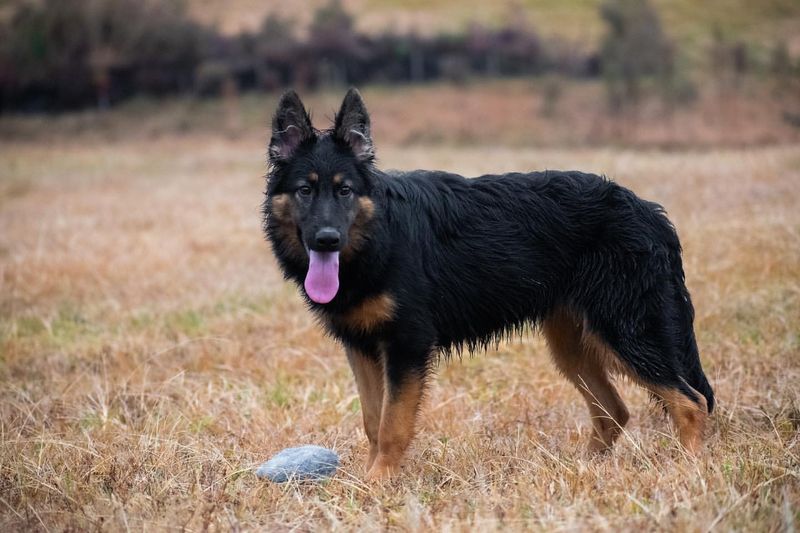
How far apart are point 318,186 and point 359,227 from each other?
12.3 inches

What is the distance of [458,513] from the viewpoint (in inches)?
134

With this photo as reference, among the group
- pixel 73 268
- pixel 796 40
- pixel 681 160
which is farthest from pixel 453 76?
pixel 73 268

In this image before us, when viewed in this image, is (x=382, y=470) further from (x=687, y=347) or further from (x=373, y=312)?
(x=687, y=347)

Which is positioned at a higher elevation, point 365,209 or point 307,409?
point 365,209

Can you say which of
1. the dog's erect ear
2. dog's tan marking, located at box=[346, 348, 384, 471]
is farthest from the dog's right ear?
dog's tan marking, located at box=[346, 348, 384, 471]

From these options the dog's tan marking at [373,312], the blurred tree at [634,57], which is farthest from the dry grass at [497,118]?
the dog's tan marking at [373,312]

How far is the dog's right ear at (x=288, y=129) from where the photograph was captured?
4.23 meters

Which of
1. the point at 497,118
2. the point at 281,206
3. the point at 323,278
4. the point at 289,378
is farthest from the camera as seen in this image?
the point at 497,118

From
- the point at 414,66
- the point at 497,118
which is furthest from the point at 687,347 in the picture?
the point at 414,66

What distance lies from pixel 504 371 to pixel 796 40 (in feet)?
149

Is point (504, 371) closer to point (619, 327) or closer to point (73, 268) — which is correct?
point (619, 327)

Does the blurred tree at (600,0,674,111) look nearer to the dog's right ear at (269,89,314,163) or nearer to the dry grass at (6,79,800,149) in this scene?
the dry grass at (6,79,800,149)

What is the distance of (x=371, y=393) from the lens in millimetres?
4344

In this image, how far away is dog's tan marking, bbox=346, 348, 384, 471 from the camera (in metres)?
4.31
